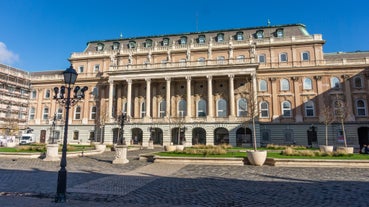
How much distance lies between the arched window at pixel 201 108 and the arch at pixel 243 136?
6814 millimetres

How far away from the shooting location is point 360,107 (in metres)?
35.4

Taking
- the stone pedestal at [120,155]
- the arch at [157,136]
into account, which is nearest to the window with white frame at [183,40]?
the arch at [157,136]

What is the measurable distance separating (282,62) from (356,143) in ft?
54.8

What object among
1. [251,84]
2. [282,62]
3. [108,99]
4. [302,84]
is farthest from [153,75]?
[302,84]

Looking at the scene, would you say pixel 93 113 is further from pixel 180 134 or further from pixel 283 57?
pixel 283 57

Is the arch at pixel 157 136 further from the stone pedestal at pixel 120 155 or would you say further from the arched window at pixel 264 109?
the stone pedestal at pixel 120 155

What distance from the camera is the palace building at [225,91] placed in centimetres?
3547

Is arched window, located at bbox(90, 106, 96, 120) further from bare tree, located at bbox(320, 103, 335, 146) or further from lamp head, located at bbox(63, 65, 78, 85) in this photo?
bare tree, located at bbox(320, 103, 335, 146)

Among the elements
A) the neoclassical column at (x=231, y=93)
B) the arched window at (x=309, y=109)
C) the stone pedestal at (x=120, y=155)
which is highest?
the neoclassical column at (x=231, y=93)

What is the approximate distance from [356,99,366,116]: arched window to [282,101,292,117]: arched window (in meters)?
9.90

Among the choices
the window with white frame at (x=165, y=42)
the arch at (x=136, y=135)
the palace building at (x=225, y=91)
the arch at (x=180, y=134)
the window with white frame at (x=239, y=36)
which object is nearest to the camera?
the palace building at (x=225, y=91)

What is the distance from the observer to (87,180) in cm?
1037

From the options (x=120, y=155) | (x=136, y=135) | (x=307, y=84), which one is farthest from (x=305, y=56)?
(x=120, y=155)

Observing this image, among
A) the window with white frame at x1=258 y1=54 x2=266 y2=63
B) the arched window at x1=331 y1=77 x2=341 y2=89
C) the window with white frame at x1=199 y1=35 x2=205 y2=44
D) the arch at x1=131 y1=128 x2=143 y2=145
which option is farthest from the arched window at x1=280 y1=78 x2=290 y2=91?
the arch at x1=131 y1=128 x2=143 y2=145
